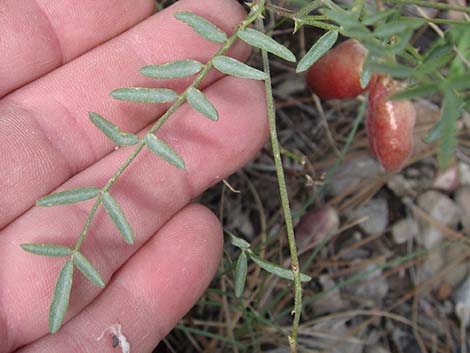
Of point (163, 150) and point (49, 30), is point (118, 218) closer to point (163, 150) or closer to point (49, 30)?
point (163, 150)

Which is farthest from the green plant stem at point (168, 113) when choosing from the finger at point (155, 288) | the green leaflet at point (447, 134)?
the green leaflet at point (447, 134)

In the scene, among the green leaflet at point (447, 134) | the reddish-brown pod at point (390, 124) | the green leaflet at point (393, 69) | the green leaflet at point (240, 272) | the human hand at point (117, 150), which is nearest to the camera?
the green leaflet at point (447, 134)

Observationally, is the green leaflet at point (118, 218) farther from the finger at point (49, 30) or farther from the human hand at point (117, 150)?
the finger at point (49, 30)

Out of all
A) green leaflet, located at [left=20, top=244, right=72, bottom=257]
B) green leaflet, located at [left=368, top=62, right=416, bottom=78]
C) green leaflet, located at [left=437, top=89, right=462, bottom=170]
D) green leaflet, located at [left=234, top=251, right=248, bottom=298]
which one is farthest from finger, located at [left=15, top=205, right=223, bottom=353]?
green leaflet, located at [left=437, top=89, right=462, bottom=170]

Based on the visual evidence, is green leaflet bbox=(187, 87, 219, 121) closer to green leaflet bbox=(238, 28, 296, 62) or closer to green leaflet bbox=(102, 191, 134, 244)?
green leaflet bbox=(238, 28, 296, 62)

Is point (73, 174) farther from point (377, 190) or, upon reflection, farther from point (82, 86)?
point (377, 190)

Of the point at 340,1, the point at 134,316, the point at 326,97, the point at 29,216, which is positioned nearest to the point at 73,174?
the point at 29,216
